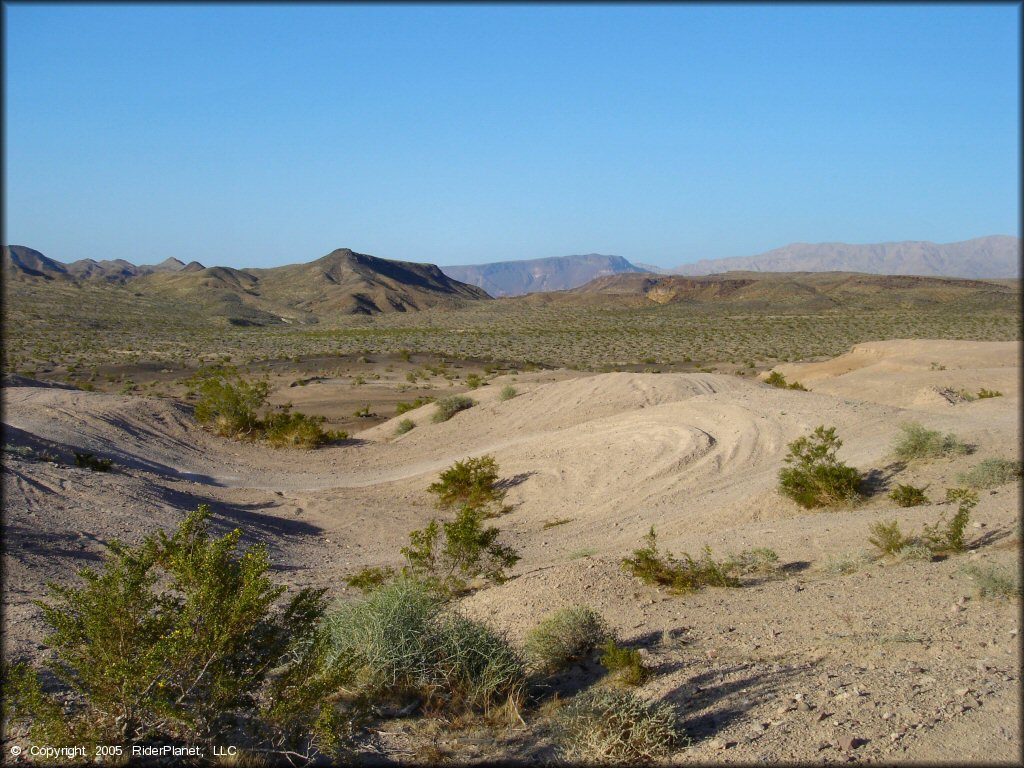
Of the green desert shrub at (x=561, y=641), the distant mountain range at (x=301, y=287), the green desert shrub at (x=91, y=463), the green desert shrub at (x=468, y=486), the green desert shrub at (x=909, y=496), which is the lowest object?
the green desert shrub at (x=468, y=486)

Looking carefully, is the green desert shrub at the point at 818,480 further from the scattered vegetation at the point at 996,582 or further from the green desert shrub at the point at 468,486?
the green desert shrub at the point at 468,486

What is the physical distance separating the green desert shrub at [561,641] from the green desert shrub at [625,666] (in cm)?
50

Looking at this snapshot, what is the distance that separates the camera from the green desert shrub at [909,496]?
434 inches

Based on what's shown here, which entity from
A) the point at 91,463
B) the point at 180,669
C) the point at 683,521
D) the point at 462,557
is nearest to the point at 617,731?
the point at 180,669

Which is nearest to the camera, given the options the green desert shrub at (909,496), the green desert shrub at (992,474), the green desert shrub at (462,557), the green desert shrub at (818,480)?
the green desert shrub at (462,557)

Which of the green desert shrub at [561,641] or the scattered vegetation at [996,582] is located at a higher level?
the scattered vegetation at [996,582]

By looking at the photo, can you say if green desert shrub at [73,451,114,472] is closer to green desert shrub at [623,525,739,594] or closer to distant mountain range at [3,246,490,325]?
green desert shrub at [623,525,739,594]

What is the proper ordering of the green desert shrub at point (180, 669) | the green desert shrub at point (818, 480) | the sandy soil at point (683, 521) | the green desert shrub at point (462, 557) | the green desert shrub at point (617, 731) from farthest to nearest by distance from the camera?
the green desert shrub at point (818, 480) → the green desert shrub at point (462, 557) → the sandy soil at point (683, 521) → the green desert shrub at point (617, 731) → the green desert shrub at point (180, 669)

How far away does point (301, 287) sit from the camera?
443ft

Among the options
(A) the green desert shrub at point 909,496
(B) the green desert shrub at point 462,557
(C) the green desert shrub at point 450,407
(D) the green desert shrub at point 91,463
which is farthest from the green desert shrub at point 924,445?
(D) the green desert shrub at point 91,463

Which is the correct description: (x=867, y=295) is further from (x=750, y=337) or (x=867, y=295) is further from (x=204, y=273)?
(x=204, y=273)

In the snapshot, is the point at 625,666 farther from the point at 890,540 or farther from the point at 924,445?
the point at 924,445

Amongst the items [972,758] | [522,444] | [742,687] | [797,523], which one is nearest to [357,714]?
[742,687]

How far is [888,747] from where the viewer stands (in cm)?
481
